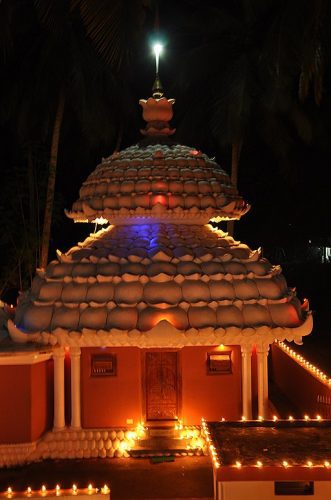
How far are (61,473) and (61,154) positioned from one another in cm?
2122

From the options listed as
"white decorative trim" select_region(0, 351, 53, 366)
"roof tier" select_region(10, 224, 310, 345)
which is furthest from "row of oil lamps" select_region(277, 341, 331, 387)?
"white decorative trim" select_region(0, 351, 53, 366)

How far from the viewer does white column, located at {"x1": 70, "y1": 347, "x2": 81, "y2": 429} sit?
11.7m

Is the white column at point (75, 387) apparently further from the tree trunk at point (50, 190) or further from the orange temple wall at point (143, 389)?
the tree trunk at point (50, 190)

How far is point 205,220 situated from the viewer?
43.6 ft

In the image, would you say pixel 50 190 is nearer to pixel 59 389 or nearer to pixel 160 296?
pixel 59 389

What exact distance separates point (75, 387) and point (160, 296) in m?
2.52

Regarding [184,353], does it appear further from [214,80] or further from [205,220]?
[214,80]

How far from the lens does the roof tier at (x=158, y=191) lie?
1258 centimetres

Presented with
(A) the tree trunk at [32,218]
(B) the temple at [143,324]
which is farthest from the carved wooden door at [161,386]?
(A) the tree trunk at [32,218]

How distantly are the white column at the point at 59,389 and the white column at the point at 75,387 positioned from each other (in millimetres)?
199

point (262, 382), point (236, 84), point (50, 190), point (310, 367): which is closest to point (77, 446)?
point (262, 382)

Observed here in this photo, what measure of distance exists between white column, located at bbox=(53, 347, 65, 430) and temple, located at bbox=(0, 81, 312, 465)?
3 centimetres

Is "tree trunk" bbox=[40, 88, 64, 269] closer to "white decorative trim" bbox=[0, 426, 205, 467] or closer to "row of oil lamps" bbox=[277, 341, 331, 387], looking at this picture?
"row of oil lamps" bbox=[277, 341, 331, 387]

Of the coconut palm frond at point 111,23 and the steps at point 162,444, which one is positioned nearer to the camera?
the coconut palm frond at point 111,23
